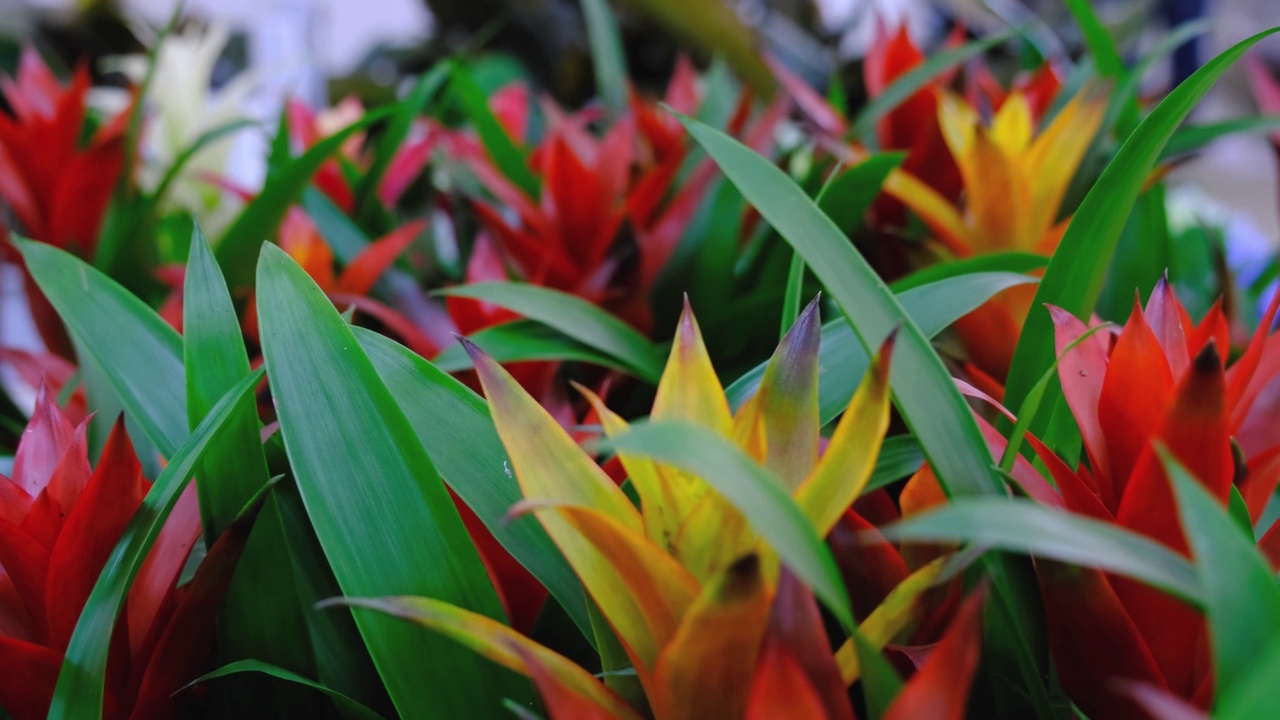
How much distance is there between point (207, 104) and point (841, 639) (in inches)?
49.4

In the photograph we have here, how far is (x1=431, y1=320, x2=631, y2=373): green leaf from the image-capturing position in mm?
461

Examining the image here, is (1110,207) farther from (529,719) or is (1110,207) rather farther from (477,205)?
(477,205)

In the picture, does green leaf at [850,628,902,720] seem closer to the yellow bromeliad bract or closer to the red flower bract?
the yellow bromeliad bract

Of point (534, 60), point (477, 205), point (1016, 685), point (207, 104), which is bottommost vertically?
point (1016, 685)

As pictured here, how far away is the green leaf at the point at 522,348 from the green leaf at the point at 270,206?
20 cm

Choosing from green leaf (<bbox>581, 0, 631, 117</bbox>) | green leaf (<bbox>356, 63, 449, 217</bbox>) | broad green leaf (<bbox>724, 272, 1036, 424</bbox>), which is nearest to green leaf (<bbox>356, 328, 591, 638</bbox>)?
broad green leaf (<bbox>724, 272, 1036, 424</bbox>)

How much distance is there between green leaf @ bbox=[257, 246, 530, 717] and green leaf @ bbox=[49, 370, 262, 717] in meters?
0.02

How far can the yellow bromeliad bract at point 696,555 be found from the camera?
9.2 inches

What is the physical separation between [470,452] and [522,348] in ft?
0.49

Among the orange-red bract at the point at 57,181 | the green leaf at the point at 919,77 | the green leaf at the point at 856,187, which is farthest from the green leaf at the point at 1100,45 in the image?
the orange-red bract at the point at 57,181

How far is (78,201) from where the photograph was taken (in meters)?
Answer: 0.75

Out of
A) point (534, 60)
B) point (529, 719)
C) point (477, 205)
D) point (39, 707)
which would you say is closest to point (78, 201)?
point (477, 205)

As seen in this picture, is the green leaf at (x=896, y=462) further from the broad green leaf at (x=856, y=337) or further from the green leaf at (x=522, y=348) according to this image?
the green leaf at (x=522, y=348)

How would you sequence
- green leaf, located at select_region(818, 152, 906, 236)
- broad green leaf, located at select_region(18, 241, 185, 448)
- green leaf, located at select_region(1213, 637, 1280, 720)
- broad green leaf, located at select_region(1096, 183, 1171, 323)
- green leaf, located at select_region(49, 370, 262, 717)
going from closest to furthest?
green leaf, located at select_region(1213, 637, 1280, 720)
green leaf, located at select_region(49, 370, 262, 717)
broad green leaf, located at select_region(18, 241, 185, 448)
green leaf, located at select_region(818, 152, 906, 236)
broad green leaf, located at select_region(1096, 183, 1171, 323)
